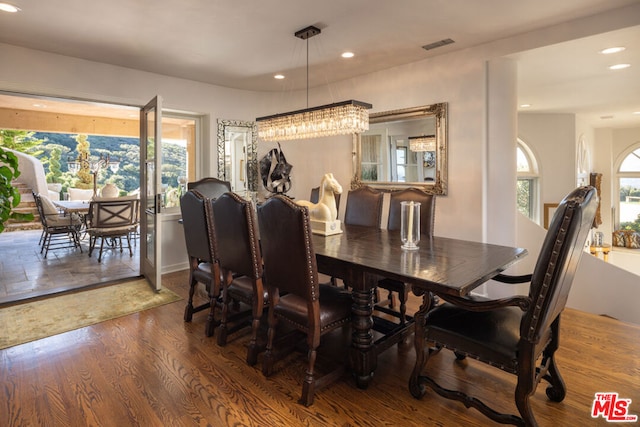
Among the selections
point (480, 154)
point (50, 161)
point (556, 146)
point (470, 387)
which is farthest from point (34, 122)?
point (556, 146)

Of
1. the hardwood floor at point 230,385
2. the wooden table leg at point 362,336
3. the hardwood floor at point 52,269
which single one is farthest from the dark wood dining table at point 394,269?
the hardwood floor at point 52,269

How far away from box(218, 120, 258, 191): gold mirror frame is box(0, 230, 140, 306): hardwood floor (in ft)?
6.08

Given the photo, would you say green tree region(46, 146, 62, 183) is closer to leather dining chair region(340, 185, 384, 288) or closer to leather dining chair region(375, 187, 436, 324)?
leather dining chair region(340, 185, 384, 288)

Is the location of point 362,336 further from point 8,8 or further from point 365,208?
point 8,8

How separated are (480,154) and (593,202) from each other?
200 cm

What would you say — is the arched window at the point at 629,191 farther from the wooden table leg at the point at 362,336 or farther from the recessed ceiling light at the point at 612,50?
the wooden table leg at the point at 362,336

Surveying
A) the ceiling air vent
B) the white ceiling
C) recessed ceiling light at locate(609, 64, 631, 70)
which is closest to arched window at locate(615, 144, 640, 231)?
the white ceiling

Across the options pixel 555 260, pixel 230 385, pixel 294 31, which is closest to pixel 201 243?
pixel 230 385

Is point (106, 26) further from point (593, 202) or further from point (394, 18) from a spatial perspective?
point (593, 202)

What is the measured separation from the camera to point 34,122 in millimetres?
7574

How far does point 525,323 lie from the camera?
5.19 feet

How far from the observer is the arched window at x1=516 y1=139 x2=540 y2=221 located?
6.64m

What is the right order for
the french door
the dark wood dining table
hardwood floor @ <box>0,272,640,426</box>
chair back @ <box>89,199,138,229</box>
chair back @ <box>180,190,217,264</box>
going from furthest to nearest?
chair back @ <box>89,199,138,229</box> → the french door → chair back @ <box>180,190,217,264</box> → hardwood floor @ <box>0,272,640,426</box> → the dark wood dining table

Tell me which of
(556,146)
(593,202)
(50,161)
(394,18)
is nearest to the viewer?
(593,202)
